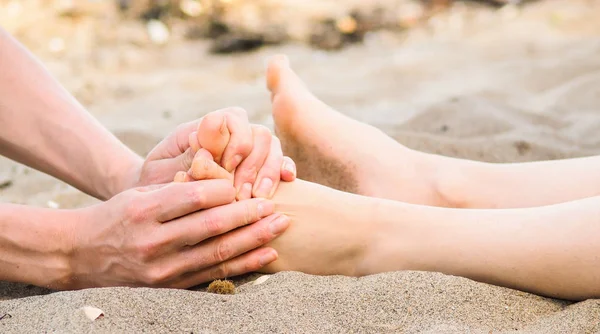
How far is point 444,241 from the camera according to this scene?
1.34 meters

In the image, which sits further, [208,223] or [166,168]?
[166,168]

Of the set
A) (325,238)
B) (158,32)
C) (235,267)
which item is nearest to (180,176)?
(235,267)

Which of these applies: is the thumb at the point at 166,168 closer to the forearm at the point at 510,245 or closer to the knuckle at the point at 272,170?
the knuckle at the point at 272,170

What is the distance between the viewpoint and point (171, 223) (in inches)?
53.1

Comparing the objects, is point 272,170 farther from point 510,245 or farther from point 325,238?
point 510,245

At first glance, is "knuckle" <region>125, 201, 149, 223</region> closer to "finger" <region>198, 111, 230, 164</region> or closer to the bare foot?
"finger" <region>198, 111, 230, 164</region>

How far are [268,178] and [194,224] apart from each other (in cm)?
19

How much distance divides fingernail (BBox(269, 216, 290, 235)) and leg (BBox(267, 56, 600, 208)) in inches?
14.0

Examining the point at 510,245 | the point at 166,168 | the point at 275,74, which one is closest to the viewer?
the point at 510,245

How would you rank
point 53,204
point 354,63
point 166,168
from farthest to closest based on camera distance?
point 354,63, point 53,204, point 166,168

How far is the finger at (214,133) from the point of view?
4.49 feet

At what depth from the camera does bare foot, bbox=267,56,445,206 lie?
1697 mm

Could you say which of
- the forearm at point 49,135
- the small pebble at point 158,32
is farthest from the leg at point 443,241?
the small pebble at point 158,32

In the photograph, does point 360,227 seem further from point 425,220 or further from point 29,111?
point 29,111
